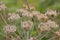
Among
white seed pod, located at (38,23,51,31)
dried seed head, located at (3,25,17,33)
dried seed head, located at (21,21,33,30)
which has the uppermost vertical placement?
dried seed head, located at (21,21,33,30)

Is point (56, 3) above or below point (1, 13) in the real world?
below

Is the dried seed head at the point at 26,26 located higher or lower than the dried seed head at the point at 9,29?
higher

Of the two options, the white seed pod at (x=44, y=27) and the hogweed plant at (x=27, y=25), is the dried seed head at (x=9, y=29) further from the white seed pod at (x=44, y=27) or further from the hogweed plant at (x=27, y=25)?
the white seed pod at (x=44, y=27)

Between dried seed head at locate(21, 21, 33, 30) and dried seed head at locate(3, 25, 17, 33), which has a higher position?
dried seed head at locate(21, 21, 33, 30)

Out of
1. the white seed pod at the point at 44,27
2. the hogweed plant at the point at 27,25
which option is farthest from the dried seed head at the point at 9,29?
the white seed pod at the point at 44,27

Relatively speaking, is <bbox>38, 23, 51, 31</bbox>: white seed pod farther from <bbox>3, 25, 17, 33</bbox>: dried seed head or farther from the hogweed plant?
<bbox>3, 25, 17, 33</bbox>: dried seed head

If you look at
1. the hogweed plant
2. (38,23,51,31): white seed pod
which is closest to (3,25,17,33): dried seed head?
the hogweed plant

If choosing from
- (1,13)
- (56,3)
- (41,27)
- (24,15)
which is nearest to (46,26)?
(41,27)

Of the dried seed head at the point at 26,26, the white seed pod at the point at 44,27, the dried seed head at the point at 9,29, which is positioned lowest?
the white seed pod at the point at 44,27

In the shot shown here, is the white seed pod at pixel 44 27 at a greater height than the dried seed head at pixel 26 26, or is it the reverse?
the dried seed head at pixel 26 26

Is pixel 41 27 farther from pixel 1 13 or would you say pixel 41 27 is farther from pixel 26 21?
pixel 1 13

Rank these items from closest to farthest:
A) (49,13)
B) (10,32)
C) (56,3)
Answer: (10,32)
(49,13)
(56,3)
